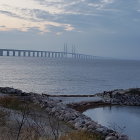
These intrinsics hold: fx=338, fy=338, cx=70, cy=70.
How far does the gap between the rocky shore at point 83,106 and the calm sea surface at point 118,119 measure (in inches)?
50.4

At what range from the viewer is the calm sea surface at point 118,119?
16.3 meters

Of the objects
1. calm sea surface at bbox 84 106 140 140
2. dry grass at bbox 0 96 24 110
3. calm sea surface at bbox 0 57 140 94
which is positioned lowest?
calm sea surface at bbox 0 57 140 94

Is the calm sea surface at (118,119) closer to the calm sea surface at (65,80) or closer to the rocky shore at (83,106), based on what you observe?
the rocky shore at (83,106)

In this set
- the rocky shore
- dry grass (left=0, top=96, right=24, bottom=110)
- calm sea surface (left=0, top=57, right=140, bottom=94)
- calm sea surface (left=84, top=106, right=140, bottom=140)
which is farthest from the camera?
calm sea surface (left=0, top=57, right=140, bottom=94)

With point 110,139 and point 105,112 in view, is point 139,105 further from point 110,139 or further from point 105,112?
point 110,139

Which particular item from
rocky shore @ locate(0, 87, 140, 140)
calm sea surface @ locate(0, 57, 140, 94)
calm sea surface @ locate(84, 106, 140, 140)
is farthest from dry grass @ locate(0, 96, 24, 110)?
calm sea surface @ locate(0, 57, 140, 94)

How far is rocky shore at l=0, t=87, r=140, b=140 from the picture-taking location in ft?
43.0

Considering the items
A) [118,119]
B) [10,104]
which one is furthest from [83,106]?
[10,104]

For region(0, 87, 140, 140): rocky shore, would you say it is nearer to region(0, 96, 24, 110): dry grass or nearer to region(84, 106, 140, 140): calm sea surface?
region(84, 106, 140, 140): calm sea surface

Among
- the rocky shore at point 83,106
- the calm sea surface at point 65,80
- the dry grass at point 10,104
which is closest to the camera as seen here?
the rocky shore at point 83,106

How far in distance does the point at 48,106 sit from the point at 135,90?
16664 mm

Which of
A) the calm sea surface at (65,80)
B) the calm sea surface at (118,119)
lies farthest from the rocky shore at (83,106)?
the calm sea surface at (65,80)

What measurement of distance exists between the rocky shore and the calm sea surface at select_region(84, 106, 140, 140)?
1.28 m

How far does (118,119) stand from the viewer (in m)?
20.1
